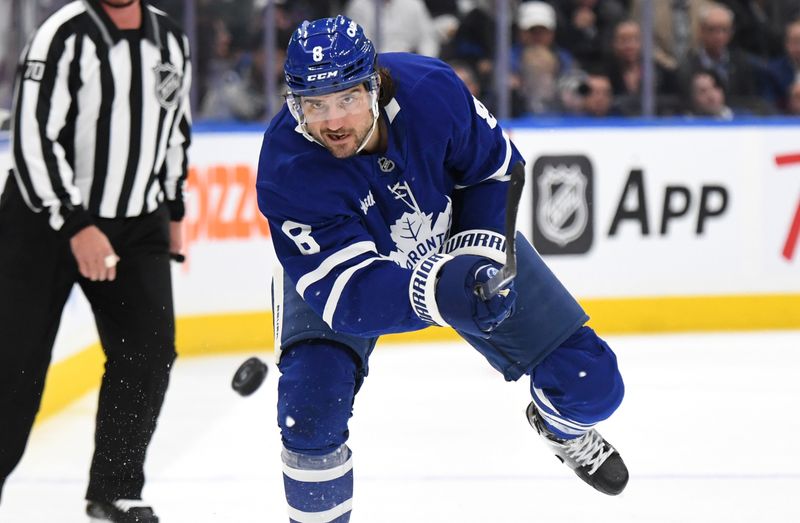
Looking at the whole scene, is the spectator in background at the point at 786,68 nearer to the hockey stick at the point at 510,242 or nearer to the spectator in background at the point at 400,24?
the spectator in background at the point at 400,24

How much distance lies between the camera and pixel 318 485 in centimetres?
208

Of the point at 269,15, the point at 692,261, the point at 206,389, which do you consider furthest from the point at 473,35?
the point at 206,389

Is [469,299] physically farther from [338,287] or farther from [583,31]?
[583,31]

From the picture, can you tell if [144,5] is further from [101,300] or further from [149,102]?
[101,300]

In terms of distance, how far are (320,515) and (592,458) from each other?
0.60 metres

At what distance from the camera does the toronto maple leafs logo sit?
212 cm

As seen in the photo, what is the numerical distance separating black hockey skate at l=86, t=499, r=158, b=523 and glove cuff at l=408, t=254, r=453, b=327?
37.2 inches

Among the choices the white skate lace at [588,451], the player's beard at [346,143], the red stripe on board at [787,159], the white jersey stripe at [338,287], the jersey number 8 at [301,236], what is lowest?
the red stripe on board at [787,159]

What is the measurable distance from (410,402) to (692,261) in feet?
5.46

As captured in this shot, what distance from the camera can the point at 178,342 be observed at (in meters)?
4.60

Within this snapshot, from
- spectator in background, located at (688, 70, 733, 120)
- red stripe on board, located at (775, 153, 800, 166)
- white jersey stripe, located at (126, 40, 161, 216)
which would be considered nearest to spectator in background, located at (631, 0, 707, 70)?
spectator in background, located at (688, 70, 733, 120)

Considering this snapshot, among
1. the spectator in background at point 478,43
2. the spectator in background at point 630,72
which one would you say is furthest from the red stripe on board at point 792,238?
the spectator in background at point 478,43

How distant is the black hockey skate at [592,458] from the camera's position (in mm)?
2430

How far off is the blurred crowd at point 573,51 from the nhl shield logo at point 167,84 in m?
2.49
